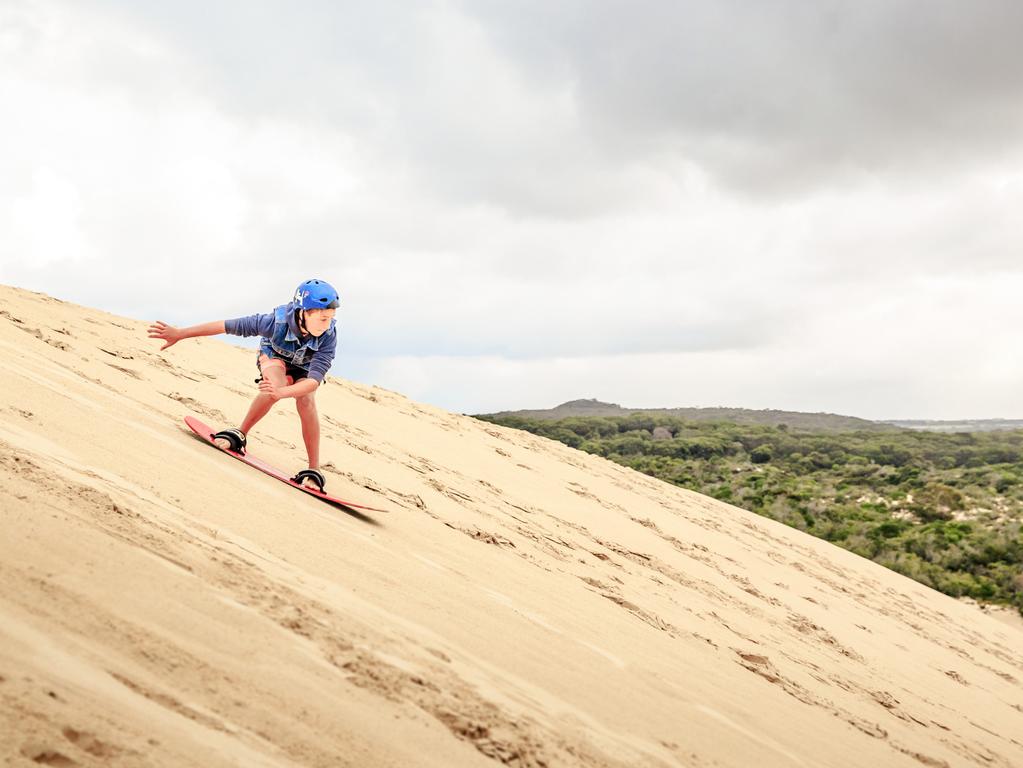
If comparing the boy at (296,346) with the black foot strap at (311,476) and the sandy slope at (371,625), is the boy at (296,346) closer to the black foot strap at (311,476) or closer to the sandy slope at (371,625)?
the black foot strap at (311,476)

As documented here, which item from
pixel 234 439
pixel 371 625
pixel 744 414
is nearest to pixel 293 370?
pixel 234 439

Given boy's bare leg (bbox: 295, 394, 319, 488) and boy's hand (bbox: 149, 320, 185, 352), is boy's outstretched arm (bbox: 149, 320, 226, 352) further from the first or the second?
boy's bare leg (bbox: 295, 394, 319, 488)

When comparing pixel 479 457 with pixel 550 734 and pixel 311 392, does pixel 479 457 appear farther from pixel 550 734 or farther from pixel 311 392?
pixel 550 734

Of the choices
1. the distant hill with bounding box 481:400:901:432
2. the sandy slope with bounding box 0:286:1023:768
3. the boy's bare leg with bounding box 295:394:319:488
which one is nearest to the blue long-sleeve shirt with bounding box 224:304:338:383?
the boy's bare leg with bounding box 295:394:319:488

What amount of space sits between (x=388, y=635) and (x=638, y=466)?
23847 millimetres

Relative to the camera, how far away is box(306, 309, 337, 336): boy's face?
4.80 m

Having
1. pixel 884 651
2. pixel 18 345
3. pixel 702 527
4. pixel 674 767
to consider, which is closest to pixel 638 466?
pixel 702 527

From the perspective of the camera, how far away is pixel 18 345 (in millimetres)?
5957

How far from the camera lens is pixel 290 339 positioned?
4.92 meters

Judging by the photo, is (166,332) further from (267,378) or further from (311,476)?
(311,476)

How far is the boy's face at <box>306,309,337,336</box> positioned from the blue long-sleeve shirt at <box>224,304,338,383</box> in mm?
63

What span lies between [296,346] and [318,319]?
247 mm

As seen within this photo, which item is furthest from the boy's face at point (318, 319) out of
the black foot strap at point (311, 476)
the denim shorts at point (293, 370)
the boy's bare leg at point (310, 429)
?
the black foot strap at point (311, 476)

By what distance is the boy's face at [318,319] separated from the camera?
189 inches
